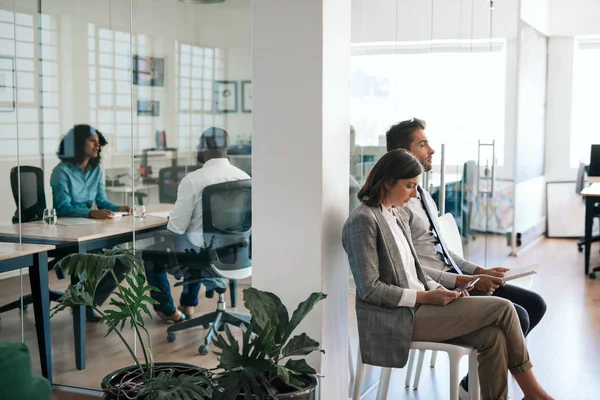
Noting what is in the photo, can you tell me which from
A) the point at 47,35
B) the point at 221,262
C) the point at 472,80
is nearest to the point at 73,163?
the point at 47,35

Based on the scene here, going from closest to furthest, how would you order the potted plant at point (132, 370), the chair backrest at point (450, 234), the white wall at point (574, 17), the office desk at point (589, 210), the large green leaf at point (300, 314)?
the potted plant at point (132, 370) → the large green leaf at point (300, 314) → the chair backrest at point (450, 234) → the office desk at point (589, 210) → the white wall at point (574, 17)

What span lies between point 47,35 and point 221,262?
139 cm

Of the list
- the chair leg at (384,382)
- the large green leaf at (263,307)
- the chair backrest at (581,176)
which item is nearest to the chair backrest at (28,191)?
the large green leaf at (263,307)

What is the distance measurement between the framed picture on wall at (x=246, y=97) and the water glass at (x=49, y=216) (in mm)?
1079

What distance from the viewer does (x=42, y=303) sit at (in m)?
3.87

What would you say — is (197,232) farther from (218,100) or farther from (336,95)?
(336,95)

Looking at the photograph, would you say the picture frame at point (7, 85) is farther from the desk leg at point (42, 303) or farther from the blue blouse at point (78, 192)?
the desk leg at point (42, 303)

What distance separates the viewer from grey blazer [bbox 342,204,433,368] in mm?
3084

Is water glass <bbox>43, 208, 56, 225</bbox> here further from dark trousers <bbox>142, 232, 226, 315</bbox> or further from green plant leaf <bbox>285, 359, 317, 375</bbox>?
green plant leaf <bbox>285, 359, 317, 375</bbox>

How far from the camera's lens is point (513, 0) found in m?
7.62

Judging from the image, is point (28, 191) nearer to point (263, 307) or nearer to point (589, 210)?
point (263, 307)

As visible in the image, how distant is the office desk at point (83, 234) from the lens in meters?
3.78

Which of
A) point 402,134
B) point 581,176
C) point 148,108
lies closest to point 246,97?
point 148,108

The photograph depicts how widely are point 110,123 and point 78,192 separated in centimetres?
37
